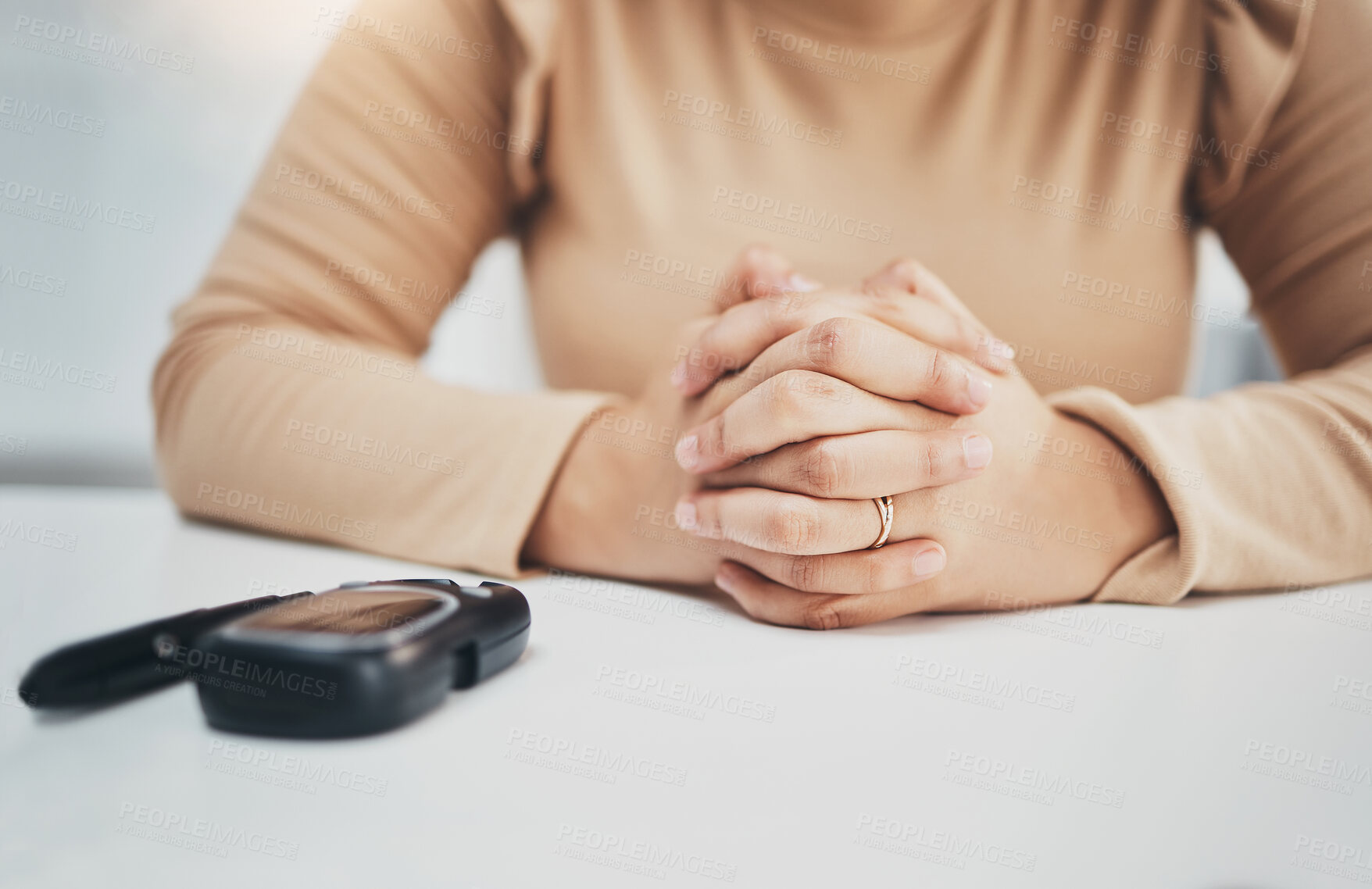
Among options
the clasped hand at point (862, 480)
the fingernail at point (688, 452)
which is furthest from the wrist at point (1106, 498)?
the fingernail at point (688, 452)

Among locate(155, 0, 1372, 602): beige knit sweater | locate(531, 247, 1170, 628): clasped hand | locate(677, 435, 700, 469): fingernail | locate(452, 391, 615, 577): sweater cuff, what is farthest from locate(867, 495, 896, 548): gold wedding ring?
locate(155, 0, 1372, 602): beige knit sweater

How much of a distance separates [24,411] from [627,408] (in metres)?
0.56

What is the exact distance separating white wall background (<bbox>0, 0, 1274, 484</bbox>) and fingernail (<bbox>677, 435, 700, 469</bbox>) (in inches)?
16.5

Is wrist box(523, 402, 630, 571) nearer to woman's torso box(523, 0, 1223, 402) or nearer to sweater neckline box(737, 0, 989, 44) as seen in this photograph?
woman's torso box(523, 0, 1223, 402)

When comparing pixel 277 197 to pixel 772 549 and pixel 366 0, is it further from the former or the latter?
pixel 772 549

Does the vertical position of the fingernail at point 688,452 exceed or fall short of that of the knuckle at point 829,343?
it falls short

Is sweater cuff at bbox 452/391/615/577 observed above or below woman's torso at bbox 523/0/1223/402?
below

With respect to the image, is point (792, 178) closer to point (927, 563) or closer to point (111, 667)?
point (927, 563)

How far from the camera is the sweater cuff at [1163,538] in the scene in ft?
1.71

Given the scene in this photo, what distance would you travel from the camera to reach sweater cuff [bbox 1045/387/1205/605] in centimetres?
52

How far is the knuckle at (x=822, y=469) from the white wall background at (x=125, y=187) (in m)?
0.50

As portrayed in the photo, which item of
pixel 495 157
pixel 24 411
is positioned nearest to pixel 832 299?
pixel 495 157

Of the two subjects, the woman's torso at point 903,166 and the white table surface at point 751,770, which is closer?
the white table surface at point 751,770

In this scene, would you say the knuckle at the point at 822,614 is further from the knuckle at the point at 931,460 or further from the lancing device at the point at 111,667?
the lancing device at the point at 111,667
